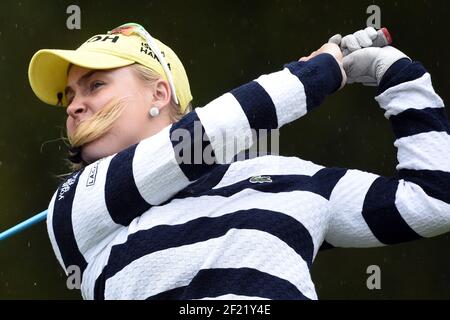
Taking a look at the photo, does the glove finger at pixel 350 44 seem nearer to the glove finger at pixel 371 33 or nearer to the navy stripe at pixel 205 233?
the glove finger at pixel 371 33

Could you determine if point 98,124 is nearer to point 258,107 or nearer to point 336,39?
point 258,107

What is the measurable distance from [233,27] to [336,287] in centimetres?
81

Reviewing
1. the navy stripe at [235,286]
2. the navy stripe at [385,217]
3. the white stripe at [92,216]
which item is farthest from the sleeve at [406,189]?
the white stripe at [92,216]

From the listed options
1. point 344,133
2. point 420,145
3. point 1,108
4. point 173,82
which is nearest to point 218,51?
point 344,133

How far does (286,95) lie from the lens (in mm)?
1485

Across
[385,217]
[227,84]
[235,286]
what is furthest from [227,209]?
[227,84]

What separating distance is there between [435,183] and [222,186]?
0.96 feet

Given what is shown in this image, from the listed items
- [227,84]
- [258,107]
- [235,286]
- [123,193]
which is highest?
[258,107]

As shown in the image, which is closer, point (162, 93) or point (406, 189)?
point (406, 189)

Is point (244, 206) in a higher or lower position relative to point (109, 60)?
lower

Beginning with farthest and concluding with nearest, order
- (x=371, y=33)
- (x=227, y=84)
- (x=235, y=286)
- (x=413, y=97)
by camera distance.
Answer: (x=227, y=84), (x=371, y=33), (x=413, y=97), (x=235, y=286)

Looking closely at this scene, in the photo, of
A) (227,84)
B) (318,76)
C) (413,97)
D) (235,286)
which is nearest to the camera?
(235,286)

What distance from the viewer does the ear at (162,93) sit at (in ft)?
5.65

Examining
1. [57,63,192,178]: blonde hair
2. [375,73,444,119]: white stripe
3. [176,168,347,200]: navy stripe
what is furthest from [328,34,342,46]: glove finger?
[57,63,192,178]: blonde hair
